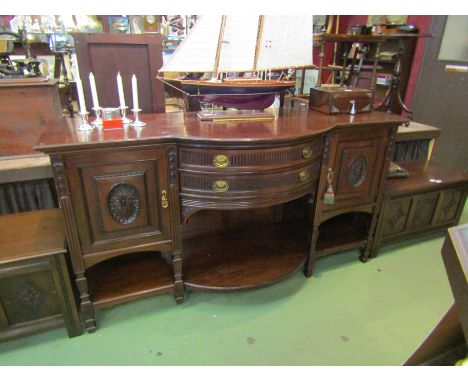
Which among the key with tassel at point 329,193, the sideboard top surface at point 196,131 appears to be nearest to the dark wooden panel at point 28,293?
the sideboard top surface at point 196,131

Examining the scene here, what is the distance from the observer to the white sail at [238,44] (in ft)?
4.52

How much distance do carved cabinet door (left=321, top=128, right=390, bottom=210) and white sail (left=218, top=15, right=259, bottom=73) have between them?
22.3 inches

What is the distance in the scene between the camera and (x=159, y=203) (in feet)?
4.30

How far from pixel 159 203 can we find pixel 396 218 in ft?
4.80

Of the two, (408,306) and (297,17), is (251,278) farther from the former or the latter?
(297,17)

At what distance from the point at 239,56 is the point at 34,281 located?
1306mm

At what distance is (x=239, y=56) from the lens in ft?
4.89

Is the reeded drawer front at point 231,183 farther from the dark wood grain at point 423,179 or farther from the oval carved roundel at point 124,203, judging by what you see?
the dark wood grain at point 423,179

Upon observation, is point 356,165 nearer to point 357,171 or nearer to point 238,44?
point 357,171

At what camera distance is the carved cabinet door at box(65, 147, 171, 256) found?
117 cm

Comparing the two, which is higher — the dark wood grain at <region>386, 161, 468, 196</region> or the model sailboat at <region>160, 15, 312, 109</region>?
the model sailboat at <region>160, 15, 312, 109</region>

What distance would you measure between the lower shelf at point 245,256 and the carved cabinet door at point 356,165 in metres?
0.35

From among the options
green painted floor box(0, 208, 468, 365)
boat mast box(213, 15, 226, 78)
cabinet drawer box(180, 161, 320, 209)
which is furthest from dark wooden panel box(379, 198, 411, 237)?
boat mast box(213, 15, 226, 78)

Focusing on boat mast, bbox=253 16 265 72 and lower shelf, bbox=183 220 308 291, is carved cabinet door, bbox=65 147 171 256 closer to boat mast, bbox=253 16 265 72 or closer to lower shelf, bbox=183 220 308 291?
lower shelf, bbox=183 220 308 291
